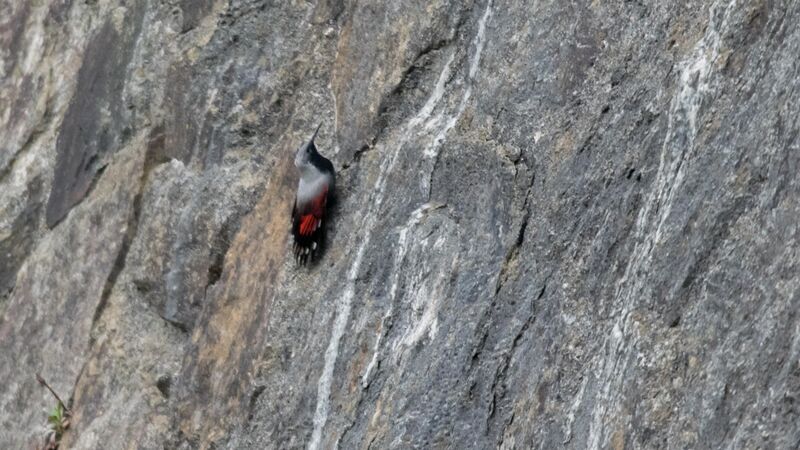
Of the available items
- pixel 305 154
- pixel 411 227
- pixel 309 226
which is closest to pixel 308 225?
pixel 309 226

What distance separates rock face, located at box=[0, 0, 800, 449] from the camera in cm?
268

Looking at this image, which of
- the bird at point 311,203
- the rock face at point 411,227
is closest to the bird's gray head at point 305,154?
the bird at point 311,203

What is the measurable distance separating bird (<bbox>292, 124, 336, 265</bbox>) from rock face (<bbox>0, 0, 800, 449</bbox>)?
6cm

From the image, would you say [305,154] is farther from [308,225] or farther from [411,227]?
[411,227]

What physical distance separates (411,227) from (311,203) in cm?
42

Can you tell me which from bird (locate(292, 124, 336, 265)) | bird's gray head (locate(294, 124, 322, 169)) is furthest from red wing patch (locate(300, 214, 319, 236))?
bird's gray head (locate(294, 124, 322, 169))

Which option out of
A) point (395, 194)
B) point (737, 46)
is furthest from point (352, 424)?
point (737, 46)

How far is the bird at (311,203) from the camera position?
3885 mm

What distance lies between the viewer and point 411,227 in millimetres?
Result: 3561

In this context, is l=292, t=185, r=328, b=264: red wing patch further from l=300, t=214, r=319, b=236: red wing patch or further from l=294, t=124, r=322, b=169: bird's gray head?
l=294, t=124, r=322, b=169: bird's gray head

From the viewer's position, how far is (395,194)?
3686mm

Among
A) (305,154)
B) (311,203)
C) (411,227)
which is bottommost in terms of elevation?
(411,227)

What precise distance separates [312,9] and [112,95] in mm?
1012

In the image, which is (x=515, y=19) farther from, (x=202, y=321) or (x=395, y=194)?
(x=202, y=321)
